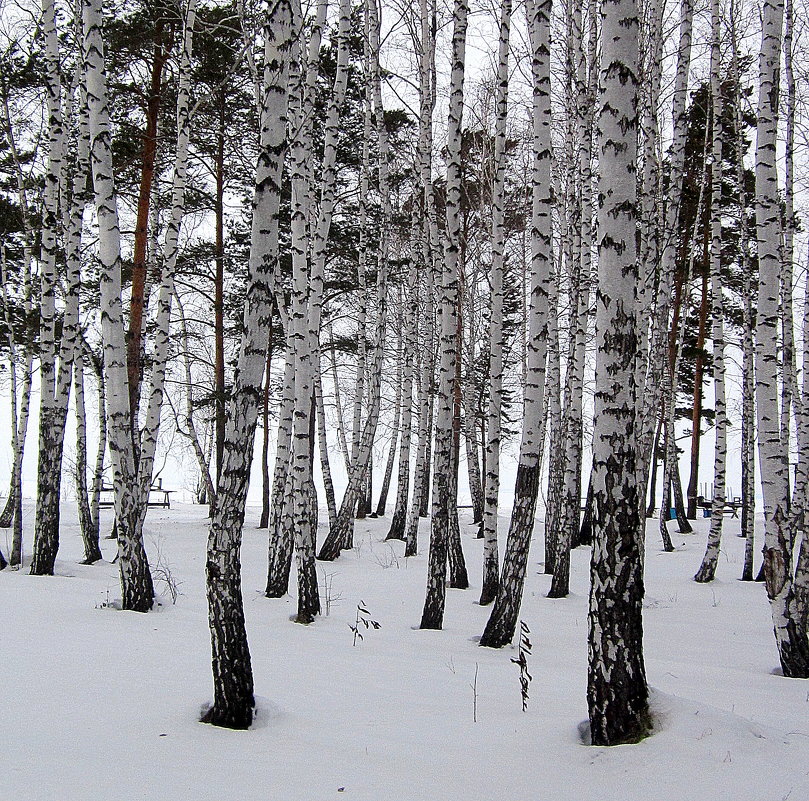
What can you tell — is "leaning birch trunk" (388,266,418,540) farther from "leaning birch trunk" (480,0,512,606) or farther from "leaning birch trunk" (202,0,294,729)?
"leaning birch trunk" (202,0,294,729)

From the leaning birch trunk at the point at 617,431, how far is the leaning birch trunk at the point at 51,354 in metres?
7.66

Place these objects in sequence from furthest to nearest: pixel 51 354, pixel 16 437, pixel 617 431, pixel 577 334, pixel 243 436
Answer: pixel 16 437, pixel 577 334, pixel 51 354, pixel 243 436, pixel 617 431

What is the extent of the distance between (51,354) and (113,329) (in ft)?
10.8

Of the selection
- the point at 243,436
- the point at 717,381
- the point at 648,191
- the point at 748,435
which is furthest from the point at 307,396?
the point at 748,435

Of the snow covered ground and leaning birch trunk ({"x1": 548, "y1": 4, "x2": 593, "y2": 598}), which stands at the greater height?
leaning birch trunk ({"x1": 548, "y1": 4, "x2": 593, "y2": 598})

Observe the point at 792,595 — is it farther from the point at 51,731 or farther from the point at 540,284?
the point at 51,731

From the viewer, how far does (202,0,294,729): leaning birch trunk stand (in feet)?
12.5

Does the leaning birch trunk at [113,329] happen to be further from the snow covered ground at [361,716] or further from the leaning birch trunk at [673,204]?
the leaning birch trunk at [673,204]

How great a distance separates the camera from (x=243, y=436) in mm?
3891

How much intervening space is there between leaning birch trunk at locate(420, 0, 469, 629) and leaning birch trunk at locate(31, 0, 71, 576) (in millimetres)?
5198

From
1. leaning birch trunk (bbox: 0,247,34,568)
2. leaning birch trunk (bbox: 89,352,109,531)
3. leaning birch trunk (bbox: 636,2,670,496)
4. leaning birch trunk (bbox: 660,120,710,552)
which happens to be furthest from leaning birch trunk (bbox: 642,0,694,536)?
leaning birch trunk (bbox: 89,352,109,531)

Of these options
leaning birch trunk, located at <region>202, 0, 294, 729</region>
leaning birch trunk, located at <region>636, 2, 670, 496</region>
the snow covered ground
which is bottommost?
the snow covered ground

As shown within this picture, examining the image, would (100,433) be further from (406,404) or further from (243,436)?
(243,436)

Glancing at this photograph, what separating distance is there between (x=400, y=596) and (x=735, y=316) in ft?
44.1
